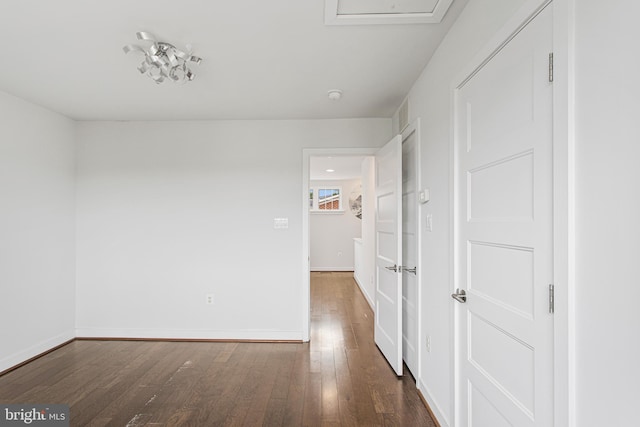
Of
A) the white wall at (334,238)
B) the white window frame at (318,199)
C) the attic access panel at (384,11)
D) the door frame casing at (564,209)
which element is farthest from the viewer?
the white window frame at (318,199)

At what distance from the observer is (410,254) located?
2666mm

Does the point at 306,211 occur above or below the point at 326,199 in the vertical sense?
below

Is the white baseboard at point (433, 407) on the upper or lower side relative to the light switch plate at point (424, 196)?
lower

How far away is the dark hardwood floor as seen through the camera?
6.78 feet

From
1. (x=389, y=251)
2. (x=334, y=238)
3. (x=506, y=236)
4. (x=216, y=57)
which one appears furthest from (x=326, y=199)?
(x=506, y=236)

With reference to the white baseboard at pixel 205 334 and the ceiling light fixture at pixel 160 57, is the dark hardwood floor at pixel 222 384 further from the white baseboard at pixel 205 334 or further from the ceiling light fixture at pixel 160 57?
the ceiling light fixture at pixel 160 57

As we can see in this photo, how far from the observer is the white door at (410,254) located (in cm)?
250

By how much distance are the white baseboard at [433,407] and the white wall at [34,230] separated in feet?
11.4

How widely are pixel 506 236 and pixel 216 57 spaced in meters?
2.04

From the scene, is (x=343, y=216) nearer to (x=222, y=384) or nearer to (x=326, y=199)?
(x=326, y=199)

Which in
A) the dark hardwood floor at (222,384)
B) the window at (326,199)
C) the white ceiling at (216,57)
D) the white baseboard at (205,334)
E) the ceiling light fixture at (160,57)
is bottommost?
the dark hardwood floor at (222,384)

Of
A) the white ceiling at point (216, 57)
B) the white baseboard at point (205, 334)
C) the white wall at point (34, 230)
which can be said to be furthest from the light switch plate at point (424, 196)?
the white wall at point (34, 230)

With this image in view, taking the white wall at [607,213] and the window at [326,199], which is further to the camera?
the window at [326,199]

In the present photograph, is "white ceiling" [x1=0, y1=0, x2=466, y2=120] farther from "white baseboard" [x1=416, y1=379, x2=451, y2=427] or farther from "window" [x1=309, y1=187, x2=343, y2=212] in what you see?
"window" [x1=309, y1=187, x2=343, y2=212]
